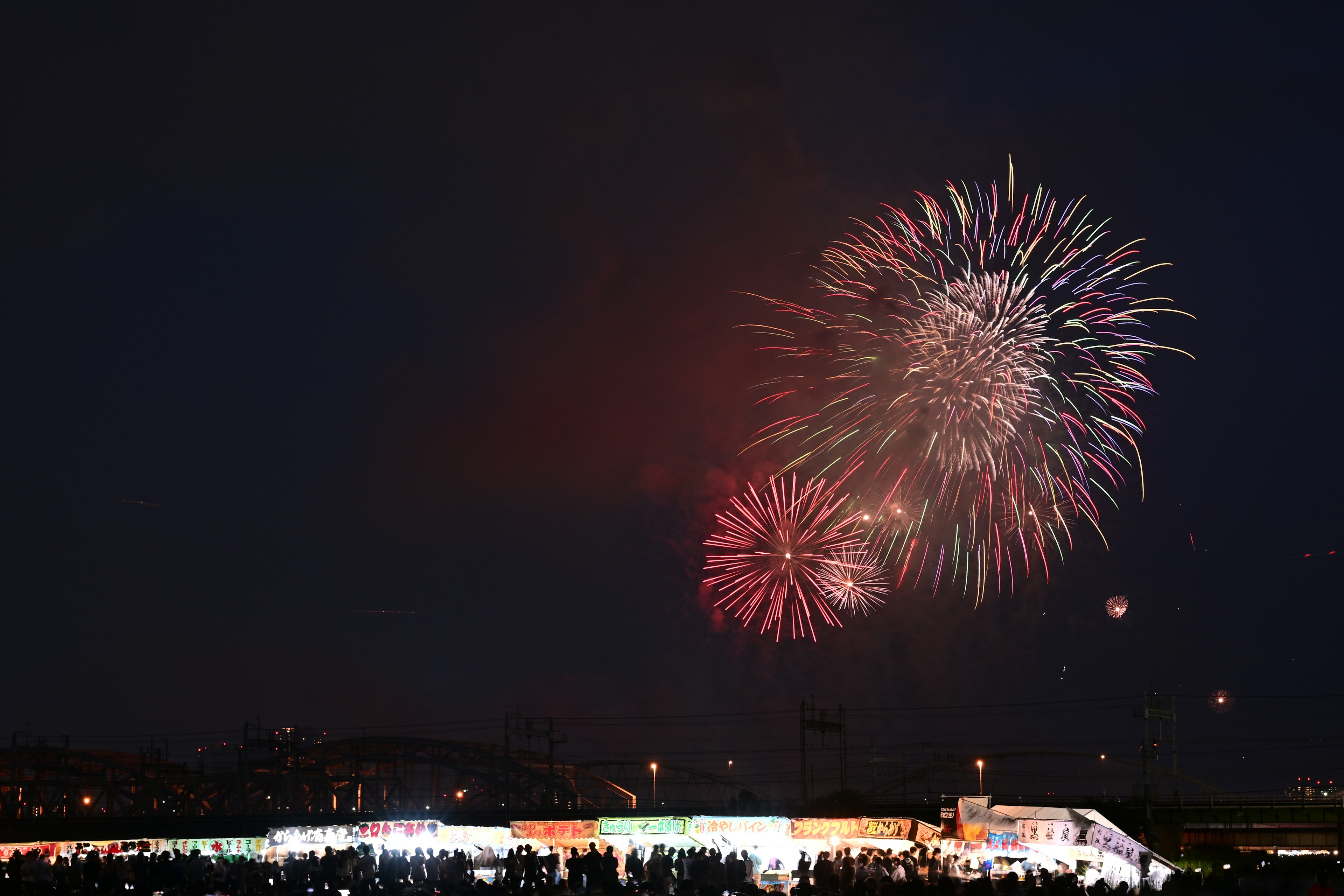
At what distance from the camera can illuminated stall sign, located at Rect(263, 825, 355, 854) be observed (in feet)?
110

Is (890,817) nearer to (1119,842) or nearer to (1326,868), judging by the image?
(1119,842)

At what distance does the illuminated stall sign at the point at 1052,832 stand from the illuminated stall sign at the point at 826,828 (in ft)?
14.1

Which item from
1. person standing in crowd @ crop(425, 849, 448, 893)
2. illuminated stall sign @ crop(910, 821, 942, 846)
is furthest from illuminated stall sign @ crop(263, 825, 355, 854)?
illuminated stall sign @ crop(910, 821, 942, 846)

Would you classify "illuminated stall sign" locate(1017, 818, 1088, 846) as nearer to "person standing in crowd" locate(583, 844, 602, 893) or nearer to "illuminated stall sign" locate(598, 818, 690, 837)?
"illuminated stall sign" locate(598, 818, 690, 837)

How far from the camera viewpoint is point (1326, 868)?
667 inches

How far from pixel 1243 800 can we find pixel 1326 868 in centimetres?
5448

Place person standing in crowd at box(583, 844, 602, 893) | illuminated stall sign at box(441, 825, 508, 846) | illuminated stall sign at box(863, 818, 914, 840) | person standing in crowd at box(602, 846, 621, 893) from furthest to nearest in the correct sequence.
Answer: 1. illuminated stall sign at box(441, 825, 508, 846)
2. illuminated stall sign at box(863, 818, 914, 840)
3. person standing in crowd at box(583, 844, 602, 893)
4. person standing in crowd at box(602, 846, 621, 893)

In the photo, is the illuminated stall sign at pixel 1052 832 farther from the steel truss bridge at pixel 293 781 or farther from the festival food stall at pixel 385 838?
the steel truss bridge at pixel 293 781

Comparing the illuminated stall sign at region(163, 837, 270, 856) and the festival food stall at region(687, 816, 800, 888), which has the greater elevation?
the festival food stall at region(687, 816, 800, 888)

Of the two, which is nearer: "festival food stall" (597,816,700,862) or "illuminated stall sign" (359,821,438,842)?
"festival food stall" (597,816,700,862)

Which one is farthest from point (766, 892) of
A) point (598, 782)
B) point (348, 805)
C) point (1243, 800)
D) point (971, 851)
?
point (348, 805)

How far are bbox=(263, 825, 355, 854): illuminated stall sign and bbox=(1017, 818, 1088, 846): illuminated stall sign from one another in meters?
17.1

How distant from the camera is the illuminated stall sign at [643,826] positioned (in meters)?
32.5

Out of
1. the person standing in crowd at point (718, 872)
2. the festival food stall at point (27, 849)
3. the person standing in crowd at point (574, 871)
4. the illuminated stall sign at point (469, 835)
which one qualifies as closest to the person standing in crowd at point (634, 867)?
the person standing in crowd at point (574, 871)
